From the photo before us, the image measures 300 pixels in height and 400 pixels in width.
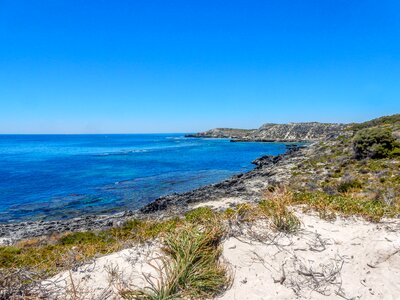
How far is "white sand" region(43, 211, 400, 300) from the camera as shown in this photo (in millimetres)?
5754

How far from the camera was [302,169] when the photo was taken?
31312mm

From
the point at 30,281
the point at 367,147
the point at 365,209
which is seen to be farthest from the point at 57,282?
the point at 367,147

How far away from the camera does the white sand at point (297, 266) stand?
5.75 metres

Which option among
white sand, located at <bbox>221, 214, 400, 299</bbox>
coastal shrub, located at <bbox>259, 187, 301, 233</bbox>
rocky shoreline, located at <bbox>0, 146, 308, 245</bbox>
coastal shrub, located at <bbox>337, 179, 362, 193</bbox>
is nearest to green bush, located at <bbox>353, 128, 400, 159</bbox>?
rocky shoreline, located at <bbox>0, 146, 308, 245</bbox>

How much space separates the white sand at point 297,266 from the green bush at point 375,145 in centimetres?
2499

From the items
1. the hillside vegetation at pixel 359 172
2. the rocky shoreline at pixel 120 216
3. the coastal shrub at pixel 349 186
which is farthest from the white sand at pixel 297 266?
the coastal shrub at pixel 349 186

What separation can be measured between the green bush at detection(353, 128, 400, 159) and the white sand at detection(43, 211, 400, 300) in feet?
82.0

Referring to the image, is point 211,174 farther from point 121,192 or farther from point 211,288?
point 211,288

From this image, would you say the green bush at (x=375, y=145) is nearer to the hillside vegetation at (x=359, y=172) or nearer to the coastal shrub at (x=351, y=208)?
the hillside vegetation at (x=359, y=172)

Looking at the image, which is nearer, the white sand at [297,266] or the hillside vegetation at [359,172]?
the white sand at [297,266]

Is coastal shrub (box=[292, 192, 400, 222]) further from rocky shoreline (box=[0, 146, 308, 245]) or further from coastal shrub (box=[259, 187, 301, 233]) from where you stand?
rocky shoreline (box=[0, 146, 308, 245])

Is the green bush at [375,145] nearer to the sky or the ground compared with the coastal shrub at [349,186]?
nearer to the sky

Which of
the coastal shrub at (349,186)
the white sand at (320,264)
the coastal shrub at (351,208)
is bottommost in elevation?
the coastal shrub at (349,186)

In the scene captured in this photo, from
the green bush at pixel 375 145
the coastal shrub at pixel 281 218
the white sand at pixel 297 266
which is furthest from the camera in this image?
the green bush at pixel 375 145
